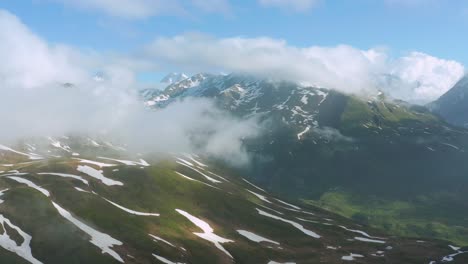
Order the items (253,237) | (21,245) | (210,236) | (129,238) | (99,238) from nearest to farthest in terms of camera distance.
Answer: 1. (21,245)
2. (99,238)
3. (129,238)
4. (210,236)
5. (253,237)

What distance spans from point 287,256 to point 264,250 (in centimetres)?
864

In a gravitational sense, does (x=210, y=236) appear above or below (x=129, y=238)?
above

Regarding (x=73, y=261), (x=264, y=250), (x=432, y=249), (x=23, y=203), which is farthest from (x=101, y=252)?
(x=432, y=249)

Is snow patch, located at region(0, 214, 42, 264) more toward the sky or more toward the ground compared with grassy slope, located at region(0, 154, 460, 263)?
more toward the ground

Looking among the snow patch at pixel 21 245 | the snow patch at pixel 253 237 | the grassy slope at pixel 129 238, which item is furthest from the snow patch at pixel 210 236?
the snow patch at pixel 21 245

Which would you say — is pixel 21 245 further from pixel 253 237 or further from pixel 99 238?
pixel 253 237

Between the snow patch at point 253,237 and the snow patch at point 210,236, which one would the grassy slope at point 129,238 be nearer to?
the snow patch at point 210,236

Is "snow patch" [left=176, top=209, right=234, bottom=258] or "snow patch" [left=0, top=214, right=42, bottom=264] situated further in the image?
"snow patch" [left=176, top=209, right=234, bottom=258]

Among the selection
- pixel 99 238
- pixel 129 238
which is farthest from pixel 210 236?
pixel 99 238

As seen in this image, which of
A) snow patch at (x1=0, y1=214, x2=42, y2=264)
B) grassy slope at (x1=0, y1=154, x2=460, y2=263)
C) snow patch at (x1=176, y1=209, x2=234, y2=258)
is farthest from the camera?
snow patch at (x1=176, y1=209, x2=234, y2=258)

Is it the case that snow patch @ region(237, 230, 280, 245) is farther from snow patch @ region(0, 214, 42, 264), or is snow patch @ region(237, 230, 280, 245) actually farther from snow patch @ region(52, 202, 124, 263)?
snow patch @ region(0, 214, 42, 264)

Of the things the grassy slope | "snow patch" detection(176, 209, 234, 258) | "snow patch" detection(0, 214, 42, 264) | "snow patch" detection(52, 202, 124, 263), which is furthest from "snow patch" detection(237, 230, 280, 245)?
"snow patch" detection(0, 214, 42, 264)

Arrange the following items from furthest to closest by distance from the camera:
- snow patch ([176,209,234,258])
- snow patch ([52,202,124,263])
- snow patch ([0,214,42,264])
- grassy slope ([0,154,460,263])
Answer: snow patch ([176,209,234,258])
snow patch ([52,202,124,263])
grassy slope ([0,154,460,263])
snow patch ([0,214,42,264])

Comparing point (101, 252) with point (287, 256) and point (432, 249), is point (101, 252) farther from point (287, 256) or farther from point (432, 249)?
point (432, 249)
